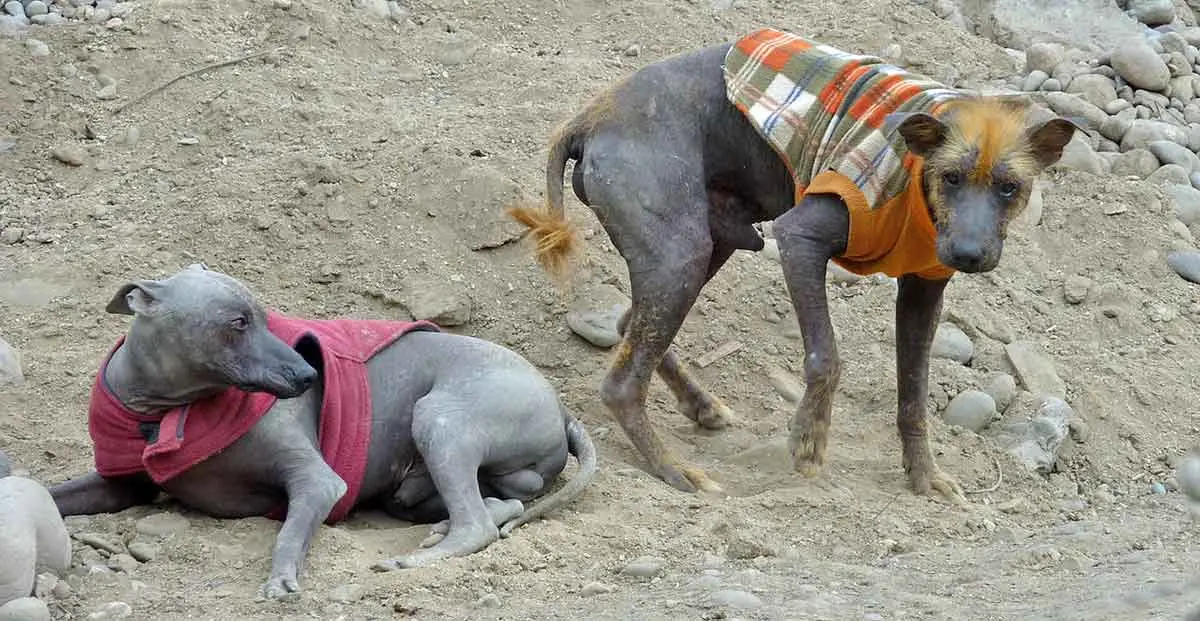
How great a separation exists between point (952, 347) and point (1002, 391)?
448 mm

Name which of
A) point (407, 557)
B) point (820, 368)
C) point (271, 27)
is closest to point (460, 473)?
point (407, 557)

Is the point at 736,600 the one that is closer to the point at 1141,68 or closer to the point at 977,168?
the point at 977,168

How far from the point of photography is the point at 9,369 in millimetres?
6773

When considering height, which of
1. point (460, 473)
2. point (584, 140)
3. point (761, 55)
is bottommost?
point (460, 473)

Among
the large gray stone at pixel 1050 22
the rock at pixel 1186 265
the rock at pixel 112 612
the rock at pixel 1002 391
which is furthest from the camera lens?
the large gray stone at pixel 1050 22

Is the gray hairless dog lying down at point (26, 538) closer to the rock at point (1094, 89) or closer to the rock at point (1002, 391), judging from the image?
the rock at point (1002, 391)

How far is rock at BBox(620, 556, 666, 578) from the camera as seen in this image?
17.2ft

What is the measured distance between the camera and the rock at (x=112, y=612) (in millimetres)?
4773

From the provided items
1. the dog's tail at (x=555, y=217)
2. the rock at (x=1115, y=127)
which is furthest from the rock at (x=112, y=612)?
the rock at (x=1115, y=127)

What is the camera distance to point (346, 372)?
19.7 feet

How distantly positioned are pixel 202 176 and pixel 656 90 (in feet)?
8.95

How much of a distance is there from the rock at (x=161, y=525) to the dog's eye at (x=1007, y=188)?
3.08 meters

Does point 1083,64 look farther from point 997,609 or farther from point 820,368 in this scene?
point 997,609

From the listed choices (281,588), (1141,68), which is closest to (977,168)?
(281,588)
